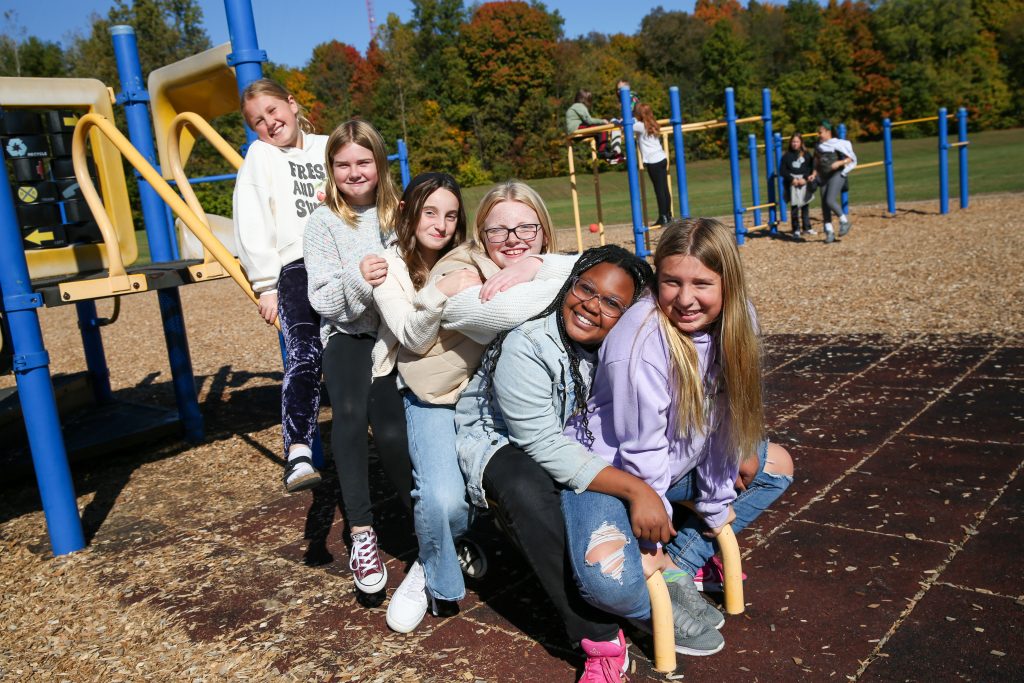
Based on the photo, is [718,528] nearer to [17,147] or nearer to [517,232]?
[517,232]

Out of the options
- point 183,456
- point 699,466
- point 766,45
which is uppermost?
point 766,45

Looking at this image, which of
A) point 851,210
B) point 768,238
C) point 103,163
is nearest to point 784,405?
point 103,163

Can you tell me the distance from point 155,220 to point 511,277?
3779 millimetres

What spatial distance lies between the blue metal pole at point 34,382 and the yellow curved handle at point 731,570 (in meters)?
2.74

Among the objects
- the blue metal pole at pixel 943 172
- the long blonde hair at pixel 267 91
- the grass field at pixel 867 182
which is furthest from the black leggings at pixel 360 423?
the blue metal pole at pixel 943 172

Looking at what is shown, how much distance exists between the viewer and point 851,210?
1562cm

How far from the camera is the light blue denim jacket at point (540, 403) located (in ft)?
7.58

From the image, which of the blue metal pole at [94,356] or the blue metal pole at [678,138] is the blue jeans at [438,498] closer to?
the blue metal pole at [94,356]

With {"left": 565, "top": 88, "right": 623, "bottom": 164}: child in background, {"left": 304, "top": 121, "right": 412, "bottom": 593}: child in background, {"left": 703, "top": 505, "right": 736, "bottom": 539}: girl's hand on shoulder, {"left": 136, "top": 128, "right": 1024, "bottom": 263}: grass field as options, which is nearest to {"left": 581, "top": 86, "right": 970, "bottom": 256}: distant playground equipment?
{"left": 565, "top": 88, "right": 623, "bottom": 164}: child in background

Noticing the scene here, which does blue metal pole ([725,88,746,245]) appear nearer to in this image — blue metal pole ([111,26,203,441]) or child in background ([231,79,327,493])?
blue metal pole ([111,26,203,441])

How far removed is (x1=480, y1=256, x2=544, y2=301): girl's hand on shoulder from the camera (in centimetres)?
→ 244

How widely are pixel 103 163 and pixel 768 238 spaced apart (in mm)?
10187

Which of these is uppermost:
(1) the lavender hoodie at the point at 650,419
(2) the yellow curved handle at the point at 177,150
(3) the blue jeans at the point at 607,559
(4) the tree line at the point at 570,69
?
(4) the tree line at the point at 570,69

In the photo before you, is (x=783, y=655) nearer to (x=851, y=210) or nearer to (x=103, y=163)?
(x=103, y=163)
